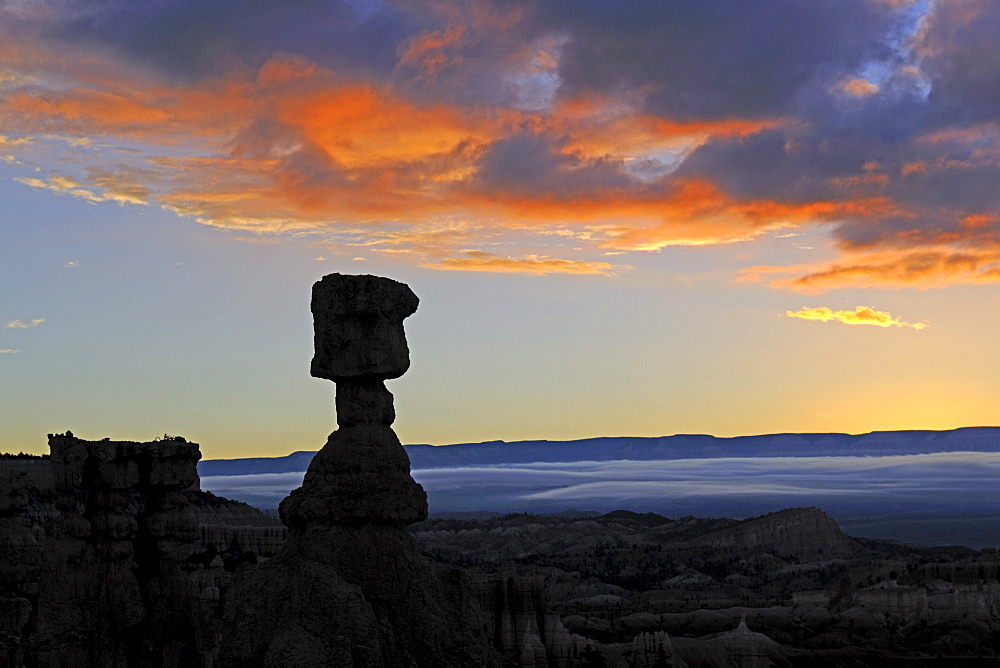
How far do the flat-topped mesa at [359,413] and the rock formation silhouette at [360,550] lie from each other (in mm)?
15

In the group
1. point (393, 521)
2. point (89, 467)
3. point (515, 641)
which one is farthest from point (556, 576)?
point (393, 521)

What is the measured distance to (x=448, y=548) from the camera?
168625mm

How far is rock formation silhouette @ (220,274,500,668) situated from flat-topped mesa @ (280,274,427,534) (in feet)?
0.05

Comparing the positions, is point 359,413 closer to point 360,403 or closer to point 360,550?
point 360,403

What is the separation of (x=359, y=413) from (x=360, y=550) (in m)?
2.10

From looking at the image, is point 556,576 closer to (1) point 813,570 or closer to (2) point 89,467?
(1) point 813,570

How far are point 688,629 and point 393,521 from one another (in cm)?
8052

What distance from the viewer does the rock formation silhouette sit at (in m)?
16.8

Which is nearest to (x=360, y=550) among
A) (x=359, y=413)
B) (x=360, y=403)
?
(x=359, y=413)

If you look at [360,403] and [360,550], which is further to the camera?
[360,403]

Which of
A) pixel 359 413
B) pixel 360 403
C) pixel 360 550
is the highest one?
pixel 360 403

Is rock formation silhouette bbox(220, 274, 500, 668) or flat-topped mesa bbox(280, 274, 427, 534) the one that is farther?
flat-topped mesa bbox(280, 274, 427, 534)

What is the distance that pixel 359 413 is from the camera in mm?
19016

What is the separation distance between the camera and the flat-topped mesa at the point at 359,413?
18453mm
